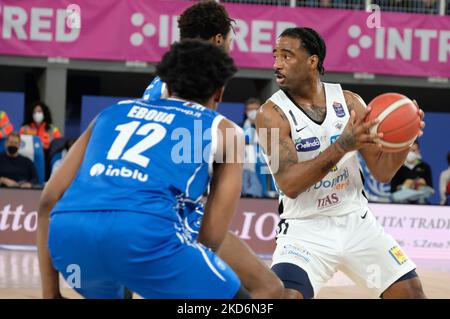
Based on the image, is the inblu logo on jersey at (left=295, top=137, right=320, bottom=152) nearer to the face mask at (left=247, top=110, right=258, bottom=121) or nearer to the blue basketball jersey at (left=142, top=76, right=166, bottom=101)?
the blue basketball jersey at (left=142, top=76, right=166, bottom=101)

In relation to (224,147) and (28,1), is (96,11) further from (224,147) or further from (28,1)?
(224,147)

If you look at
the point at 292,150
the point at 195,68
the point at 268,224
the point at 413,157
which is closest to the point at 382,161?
the point at 292,150

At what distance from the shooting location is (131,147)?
386 cm

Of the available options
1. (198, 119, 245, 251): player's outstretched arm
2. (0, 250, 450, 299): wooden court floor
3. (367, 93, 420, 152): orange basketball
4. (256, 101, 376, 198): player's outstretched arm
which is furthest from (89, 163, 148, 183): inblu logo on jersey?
(0, 250, 450, 299): wooden court floor

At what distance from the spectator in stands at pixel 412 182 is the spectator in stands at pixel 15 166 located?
563 centimetres

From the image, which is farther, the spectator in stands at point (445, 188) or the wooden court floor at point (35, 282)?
the spectator in stands at point (445, 188)

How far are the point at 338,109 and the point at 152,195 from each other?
2515mm

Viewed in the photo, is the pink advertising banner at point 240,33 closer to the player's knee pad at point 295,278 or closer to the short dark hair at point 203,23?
the short dark hair at point 203,23

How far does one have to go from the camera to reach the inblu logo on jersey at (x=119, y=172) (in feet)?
12.6

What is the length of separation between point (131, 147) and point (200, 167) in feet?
0.99

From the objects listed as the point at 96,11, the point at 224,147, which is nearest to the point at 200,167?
the point at 224,147

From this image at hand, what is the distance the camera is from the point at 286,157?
5.65 meters

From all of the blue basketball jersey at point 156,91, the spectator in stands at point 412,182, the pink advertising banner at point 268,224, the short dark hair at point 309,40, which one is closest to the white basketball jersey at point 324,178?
the short dark hair at point 309,40

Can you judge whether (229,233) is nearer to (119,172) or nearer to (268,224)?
(119,172)
